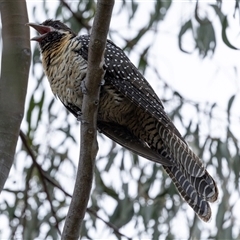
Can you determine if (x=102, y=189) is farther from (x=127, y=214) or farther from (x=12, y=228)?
(x=12, y=228)

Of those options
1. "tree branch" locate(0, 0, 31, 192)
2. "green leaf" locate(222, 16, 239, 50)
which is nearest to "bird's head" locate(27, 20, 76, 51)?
"tree branch" locate(0, 0, 31, 192)

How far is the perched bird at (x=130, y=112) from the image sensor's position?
13.1 feet

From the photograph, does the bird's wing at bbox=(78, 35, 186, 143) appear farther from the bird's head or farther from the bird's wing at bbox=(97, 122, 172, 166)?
the bird's head

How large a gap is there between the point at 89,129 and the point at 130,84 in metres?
1.06

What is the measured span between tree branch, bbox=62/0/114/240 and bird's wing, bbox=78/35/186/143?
95cm

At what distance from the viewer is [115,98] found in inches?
160

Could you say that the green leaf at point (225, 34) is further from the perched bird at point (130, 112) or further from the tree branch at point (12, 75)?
the tree branch at point (12, 75)

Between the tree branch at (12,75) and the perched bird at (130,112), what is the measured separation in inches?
25.7

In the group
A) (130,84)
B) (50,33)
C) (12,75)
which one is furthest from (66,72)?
(12,75)

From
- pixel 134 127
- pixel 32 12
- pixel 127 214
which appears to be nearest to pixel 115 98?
pixel 134 127

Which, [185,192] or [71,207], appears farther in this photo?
[185,192]

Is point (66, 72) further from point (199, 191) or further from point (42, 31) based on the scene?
point (199, 191)

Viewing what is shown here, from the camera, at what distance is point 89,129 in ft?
10.0

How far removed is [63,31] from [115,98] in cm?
72
